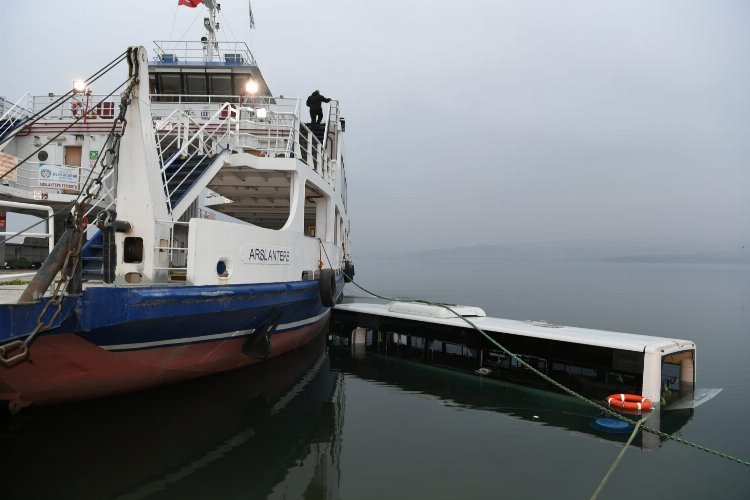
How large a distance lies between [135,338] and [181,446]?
1.66 meters

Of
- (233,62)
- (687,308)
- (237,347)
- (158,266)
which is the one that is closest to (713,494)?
(237,347)

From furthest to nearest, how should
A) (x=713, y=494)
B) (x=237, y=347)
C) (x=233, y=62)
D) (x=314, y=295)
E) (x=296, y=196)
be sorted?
(x=233, y=62) → (x=314, y=295) → (x=296, y=196) → (x=237, y=347) → (x=713, y=494)

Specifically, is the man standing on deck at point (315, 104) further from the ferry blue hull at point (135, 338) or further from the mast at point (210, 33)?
the ferry blue hull at point (135, 338)

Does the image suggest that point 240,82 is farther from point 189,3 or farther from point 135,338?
point 135,338

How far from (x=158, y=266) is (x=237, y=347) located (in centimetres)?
233

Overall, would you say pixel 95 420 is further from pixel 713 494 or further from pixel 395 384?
pixel 713 494

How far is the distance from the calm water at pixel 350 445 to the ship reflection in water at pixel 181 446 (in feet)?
0.08

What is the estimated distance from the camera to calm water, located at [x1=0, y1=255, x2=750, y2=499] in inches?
212

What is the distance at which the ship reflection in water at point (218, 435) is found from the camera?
5.32 meters

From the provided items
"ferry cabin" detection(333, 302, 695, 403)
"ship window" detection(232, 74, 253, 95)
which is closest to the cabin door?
"ship window" detection(232, 74, 253, 95)

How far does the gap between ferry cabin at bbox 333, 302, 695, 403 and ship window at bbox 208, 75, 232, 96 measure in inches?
384

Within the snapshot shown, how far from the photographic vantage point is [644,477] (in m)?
5.80

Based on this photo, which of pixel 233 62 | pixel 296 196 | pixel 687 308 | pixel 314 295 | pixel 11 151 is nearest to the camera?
pixel 296 196

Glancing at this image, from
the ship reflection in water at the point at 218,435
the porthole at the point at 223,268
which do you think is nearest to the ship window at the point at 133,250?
the porthole at the point at 223,268
